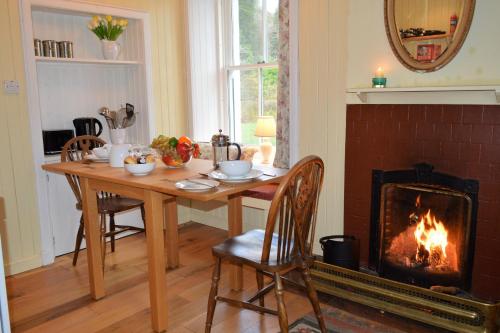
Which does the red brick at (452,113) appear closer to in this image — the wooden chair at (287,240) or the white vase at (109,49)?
the wooden chair at (287,240)

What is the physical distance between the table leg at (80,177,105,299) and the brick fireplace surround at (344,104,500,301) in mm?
1617

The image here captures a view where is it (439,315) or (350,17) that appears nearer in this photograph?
(439,315)

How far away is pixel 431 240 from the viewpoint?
2557 mm

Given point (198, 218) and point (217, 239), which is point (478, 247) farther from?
point (198, 218)

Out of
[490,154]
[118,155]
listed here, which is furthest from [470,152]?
[118,155]

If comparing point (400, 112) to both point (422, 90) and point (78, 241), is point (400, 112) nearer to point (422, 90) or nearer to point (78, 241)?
point (422, 90)

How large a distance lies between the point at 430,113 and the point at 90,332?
2.24 metres

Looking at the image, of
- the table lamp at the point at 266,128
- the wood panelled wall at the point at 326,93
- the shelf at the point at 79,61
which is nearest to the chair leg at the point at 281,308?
the wood panelled wall at the point at 326,93

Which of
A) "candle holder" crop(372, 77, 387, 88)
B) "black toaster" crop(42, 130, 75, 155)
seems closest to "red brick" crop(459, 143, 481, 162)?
"candle holder" crop(372, 77, 387, 88)

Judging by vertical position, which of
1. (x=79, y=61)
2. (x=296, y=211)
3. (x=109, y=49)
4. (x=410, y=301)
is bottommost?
(x=410, y=301)

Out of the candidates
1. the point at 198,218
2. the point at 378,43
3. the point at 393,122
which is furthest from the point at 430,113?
the point at 198,218

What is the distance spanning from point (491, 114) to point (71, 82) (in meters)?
3.04

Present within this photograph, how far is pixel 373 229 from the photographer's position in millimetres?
2758

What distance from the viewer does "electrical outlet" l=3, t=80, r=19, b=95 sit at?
2.90 m
